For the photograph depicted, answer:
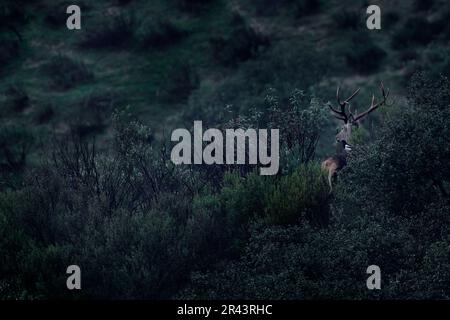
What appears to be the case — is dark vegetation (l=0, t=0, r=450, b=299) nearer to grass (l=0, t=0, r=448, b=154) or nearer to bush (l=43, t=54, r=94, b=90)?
grass (l=0, t=0, r=448, b=154)

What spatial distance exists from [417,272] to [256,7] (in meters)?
15.9

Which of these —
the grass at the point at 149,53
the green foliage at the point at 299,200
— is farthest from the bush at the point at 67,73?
the green foliage at the point at 299,200

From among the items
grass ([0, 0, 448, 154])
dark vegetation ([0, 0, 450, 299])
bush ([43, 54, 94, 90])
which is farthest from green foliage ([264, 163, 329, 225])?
bush ([43, 54, 94, 90])

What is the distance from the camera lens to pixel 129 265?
9.21m

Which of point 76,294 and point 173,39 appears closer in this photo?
point 76,294

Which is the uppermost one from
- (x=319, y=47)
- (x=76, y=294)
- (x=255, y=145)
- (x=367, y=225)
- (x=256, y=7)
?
(x=256, y=7)

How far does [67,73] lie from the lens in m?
19.8

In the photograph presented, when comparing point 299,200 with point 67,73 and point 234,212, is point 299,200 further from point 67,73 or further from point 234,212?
point 67,73

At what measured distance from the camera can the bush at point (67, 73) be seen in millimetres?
19594

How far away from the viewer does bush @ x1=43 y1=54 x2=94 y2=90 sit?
1959 cm

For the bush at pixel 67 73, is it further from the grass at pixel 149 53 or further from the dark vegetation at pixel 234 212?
the dark vegetation at pixel 234 212

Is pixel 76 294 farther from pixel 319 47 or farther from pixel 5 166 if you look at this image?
pixel 319 47

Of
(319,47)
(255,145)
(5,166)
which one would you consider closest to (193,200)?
(255,145)

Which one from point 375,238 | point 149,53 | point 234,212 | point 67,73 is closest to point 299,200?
point 234,212
